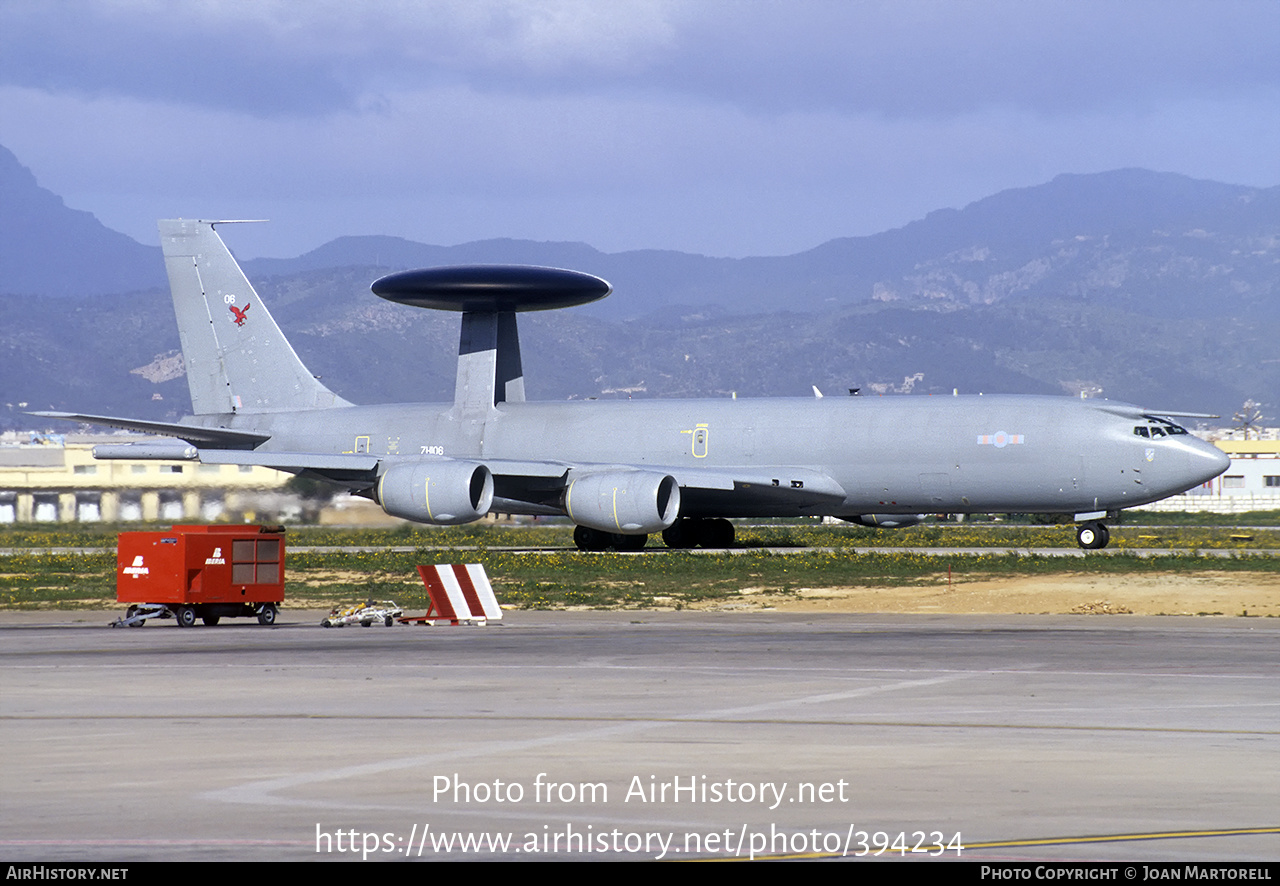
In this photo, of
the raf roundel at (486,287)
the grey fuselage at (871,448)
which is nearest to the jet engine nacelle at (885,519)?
the grey fuselage at (871,448)

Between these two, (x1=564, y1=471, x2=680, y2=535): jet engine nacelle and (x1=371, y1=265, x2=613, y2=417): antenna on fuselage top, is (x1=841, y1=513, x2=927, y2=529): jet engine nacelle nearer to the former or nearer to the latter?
(x1=564, y1=471, x2=680, y2=535): jet engine nacelle

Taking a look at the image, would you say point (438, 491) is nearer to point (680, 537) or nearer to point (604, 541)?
point (604, 541)

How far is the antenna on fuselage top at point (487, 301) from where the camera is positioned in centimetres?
5388

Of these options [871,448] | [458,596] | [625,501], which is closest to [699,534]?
[625,501]

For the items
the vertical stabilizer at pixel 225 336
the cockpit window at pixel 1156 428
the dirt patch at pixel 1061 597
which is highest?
the vertical stabilizer at pixel 225 336

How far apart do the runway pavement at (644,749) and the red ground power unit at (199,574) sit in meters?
3.62

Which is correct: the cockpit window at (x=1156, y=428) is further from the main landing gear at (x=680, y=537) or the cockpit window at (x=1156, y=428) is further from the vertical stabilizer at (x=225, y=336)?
the vertical stabilizer at (x=225, y=336)

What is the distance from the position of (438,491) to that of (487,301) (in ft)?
37.6

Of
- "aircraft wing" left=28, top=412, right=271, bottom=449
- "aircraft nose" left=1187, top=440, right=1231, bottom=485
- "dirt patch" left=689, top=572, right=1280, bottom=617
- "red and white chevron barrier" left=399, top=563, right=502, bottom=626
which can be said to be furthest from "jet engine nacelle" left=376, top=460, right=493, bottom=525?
"aircraft nose" left=1187, top=440, right=1231, bottom=485

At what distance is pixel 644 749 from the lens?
13.5 m

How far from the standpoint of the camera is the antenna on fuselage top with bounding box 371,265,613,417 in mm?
53875

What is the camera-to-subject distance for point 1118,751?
43.7 feet

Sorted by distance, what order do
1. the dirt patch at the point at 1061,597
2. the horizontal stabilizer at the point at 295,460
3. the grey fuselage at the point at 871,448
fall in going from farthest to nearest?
the horizontal stabilizer at the point at 295,460, the grey fuselage at the point at 871,448, the dirt patch at the point at 1061,597
